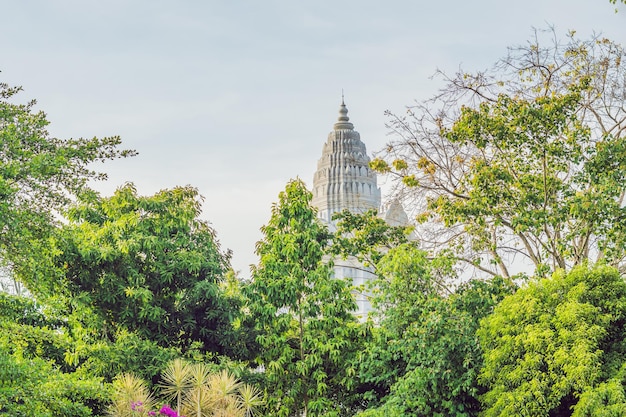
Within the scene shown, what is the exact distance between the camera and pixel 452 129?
13.4 metres

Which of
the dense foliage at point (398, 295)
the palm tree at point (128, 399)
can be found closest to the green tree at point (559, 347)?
the dense foliage at point (398, 295)

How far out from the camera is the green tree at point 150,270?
43.0 ft

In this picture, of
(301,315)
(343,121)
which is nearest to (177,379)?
(301,315)

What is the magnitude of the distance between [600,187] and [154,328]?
7.01 metres

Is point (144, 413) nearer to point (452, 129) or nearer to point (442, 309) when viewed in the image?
point (442, 309)

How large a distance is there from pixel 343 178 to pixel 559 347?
43703mm

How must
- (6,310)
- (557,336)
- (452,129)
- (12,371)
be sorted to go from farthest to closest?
(452,129)
(557,336)
(6,310)
(12,371)

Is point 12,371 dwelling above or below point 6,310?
below

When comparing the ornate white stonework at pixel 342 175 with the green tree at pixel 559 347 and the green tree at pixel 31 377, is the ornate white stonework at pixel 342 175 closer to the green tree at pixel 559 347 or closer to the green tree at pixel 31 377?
the green tree at pixel 559 347

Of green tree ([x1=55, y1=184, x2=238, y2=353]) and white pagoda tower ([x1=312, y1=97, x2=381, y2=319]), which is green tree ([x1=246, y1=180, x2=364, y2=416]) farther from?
white pagoda tower ([x1=312, y1=97, x2=381, y2=319])

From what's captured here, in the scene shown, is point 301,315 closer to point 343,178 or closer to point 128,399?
point 128,399

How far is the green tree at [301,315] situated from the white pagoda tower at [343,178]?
37879mm

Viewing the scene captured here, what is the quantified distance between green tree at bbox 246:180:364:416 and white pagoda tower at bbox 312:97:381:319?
37.9m

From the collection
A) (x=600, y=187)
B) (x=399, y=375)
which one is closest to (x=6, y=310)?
(x=399, y=375)
